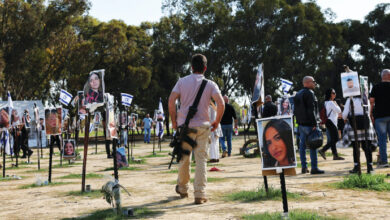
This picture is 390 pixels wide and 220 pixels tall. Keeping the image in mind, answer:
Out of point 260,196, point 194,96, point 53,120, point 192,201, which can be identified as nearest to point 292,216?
point 260,196

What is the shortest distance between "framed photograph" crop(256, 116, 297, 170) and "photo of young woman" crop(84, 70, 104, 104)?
129 inches

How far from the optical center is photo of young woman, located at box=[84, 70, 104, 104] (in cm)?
742

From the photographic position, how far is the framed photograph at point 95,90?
7.42m

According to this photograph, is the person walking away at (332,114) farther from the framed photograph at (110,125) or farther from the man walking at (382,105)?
the framed photograph at (110,125)

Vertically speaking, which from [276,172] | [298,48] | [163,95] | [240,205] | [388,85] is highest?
[298,48]

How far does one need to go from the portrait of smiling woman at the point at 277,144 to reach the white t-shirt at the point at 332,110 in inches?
312

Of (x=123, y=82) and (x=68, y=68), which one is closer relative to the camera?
(x=68, y=68)

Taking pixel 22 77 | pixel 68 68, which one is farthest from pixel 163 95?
pixel 22 77

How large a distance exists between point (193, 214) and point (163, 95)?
36.9 meters

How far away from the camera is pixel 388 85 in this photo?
31.1 ft

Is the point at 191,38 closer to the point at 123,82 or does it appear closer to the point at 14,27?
the point at 123,82

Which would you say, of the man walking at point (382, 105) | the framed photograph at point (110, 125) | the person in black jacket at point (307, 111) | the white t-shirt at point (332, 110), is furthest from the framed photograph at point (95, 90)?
the white t-shirt at point (332, 110)

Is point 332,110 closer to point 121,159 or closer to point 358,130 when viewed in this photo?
point 358,130

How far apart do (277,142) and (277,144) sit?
0.9 inches
